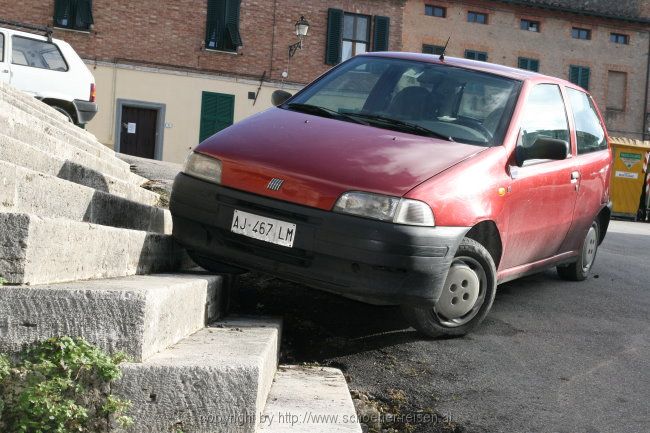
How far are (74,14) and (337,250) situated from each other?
25.7m

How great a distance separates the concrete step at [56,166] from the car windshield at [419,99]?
1.37m

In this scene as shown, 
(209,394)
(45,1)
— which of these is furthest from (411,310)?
(45,1)

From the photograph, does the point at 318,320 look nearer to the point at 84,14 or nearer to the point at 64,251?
the point at 64,251

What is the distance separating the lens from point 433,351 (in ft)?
16.7

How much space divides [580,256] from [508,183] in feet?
7.84

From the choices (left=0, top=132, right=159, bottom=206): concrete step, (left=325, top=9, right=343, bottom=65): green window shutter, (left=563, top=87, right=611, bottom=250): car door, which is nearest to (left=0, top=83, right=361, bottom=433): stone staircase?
(left=0, top=132, right=159, bottom=206): concrete step

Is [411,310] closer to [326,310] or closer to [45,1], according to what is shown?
[326,310]

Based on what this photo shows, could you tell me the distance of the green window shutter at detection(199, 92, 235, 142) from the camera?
2992cm

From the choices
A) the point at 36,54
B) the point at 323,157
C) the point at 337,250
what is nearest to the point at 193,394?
the point at 337,250

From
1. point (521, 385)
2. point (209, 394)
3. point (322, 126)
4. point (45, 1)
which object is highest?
point (45, 1)

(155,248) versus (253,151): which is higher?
(253,151)

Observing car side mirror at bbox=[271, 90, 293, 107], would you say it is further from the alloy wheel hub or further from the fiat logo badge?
the alloy wheel hub

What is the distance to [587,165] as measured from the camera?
7.11 metres

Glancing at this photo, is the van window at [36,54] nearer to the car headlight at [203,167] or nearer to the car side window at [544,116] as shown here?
the car side window at [544,116]
